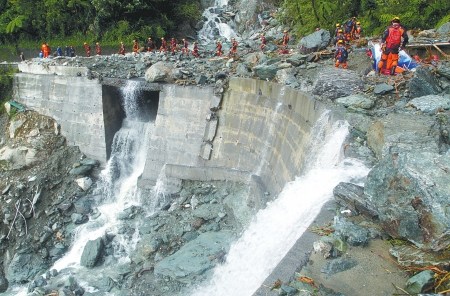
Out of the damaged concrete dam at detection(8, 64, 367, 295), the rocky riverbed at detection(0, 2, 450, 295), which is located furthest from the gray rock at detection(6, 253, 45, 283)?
the damaged concrete dam at detection(8, 64, 367, 295)

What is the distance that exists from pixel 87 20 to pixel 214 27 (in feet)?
29.9

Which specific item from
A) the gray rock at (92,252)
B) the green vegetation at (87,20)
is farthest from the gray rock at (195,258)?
the green vegetation at (87,20)

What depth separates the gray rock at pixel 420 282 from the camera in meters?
4.23

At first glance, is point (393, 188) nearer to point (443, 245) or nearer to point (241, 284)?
point (443, 245)

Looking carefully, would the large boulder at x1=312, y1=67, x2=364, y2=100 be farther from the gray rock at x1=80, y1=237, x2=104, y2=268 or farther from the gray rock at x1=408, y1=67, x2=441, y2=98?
the gray rock at x1=80, y1=237, x2=104, y2=268

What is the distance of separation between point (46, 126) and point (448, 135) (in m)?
16.7

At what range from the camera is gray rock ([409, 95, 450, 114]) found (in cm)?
832

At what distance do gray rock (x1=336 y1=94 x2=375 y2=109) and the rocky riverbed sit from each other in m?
0.04

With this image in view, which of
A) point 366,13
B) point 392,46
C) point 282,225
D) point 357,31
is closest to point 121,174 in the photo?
point 282,225

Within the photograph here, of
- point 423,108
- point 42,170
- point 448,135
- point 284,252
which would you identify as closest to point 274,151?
point 423,108

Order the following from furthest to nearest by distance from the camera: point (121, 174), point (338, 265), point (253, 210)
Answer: point (121, 174)
point (253, 210)
point (338, 265)

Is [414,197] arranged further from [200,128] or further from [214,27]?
[214,27]

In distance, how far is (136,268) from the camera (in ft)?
36.6

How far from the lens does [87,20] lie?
90.6ft
